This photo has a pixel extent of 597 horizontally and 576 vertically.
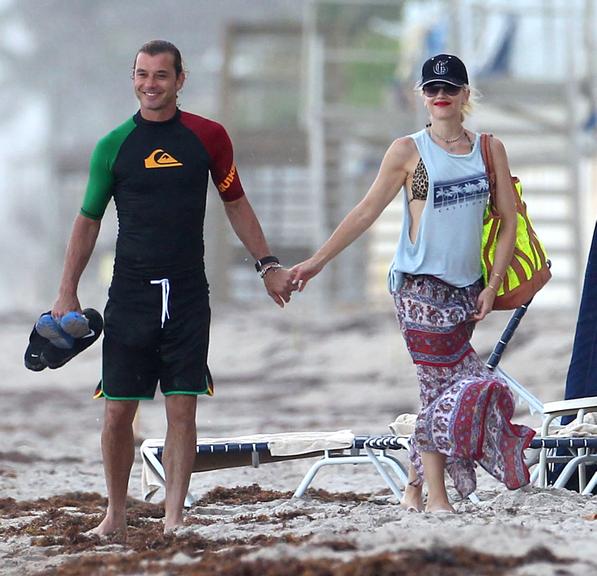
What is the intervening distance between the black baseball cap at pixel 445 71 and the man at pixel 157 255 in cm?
74

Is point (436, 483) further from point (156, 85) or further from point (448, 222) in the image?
point (156, 85)

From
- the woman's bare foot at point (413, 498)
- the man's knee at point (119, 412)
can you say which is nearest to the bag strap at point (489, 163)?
the woman's bare foot at point (413, 498)

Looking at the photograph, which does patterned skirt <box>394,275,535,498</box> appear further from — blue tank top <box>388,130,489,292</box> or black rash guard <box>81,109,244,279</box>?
black rash guard <box>81,109,244,279</box>

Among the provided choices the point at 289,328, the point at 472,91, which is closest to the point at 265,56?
the point at 289,328

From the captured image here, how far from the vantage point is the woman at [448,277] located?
5.00 meters

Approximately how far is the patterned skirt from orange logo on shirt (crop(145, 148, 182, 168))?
35.0 inches

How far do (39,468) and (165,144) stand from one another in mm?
3992

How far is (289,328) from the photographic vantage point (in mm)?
23516

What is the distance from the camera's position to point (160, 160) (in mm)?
5074

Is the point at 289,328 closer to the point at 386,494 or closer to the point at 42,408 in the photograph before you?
the point at 42,408

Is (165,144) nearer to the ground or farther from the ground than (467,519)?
farther from the ground

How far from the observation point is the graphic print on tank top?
500 cm

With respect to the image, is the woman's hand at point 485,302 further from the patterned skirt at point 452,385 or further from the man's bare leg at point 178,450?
the man's bare leg at point 178,450

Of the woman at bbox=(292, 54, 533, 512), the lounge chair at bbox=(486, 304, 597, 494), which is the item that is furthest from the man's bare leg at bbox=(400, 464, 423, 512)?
the lounge chair at bbox=(486, 304, 597, 494)
